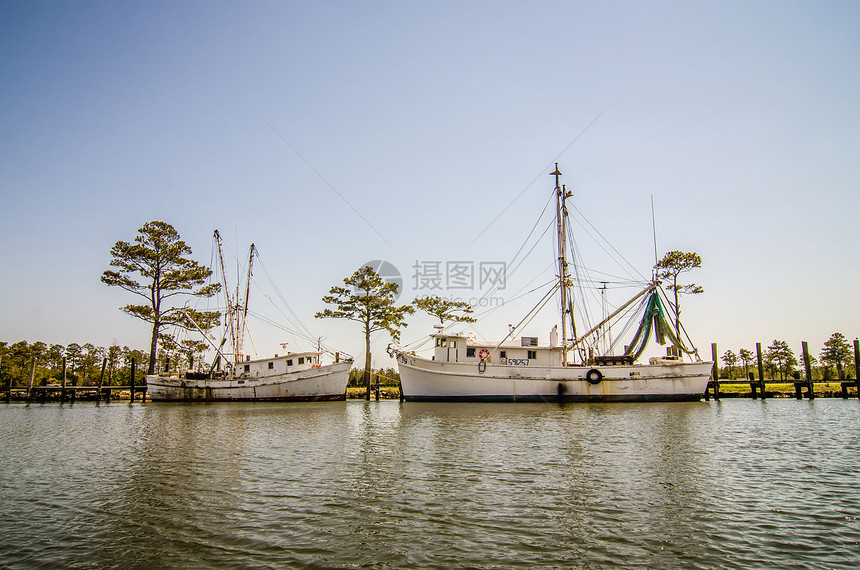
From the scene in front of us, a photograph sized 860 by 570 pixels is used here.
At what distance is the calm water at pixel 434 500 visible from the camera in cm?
757

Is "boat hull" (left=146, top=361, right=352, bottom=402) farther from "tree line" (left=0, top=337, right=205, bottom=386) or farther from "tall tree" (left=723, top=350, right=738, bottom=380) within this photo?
"tall tree" (left=723, top=350, right=738, bottom=380)

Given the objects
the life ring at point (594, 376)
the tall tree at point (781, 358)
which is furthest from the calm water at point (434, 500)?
the tall tree at point (781, 358)

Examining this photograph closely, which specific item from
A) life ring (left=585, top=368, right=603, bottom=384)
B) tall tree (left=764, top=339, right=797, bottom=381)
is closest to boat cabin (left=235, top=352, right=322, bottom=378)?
life ring (left=585, top=368, right=603, bottom=384)

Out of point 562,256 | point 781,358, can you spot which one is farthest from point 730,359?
point 562,256

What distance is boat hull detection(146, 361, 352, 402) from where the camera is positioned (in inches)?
1703

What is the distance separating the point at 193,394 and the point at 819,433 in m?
44.3

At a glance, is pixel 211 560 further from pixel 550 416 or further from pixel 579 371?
pixel 579 371

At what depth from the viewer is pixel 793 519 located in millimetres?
9164

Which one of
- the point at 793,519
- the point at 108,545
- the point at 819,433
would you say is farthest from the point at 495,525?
the point at 819,433

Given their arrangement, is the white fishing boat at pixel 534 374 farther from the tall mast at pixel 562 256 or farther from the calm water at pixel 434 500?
the calm water at pixel 434 500

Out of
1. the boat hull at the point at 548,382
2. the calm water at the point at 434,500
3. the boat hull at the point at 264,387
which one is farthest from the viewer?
the boat hull at the point at 264,387

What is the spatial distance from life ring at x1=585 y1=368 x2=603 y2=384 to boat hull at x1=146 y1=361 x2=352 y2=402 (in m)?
20.2

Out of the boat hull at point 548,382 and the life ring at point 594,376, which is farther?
the life ring at point 594,376

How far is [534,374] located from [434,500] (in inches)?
1223
